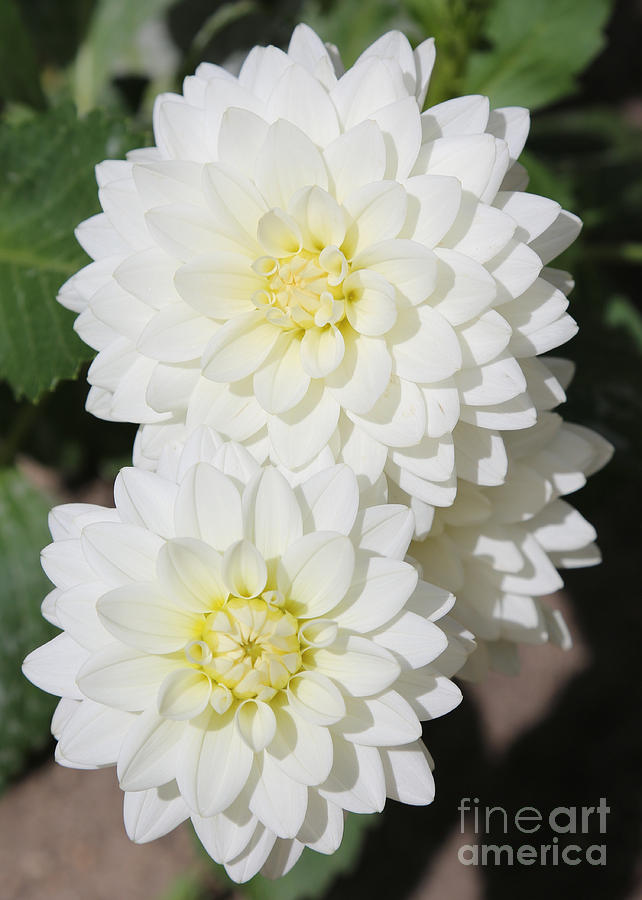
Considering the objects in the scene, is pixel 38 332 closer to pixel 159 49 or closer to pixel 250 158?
pixel 250 158

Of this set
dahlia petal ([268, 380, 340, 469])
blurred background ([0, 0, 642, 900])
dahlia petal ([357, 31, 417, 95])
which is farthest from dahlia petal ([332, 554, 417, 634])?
blurred background ([0, 0, 642, 900])

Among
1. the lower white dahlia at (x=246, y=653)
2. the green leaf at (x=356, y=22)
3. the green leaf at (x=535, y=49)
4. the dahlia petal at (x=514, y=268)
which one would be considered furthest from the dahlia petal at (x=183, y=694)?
the green leaf at (x=356, y=22)

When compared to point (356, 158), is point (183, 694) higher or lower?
lower

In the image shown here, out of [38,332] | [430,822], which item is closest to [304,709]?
[38,332]

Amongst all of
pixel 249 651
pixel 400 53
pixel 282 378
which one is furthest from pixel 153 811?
pixel 400 53

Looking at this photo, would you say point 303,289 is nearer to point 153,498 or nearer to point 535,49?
point 153,498

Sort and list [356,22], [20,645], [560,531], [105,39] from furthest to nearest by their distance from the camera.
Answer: [105,39]
[356,22]
[20,645]
[560,531]

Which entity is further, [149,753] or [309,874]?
[309,874]

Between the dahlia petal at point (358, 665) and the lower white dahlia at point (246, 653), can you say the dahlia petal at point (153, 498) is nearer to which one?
the lower white dahlia at point (246, 653)
